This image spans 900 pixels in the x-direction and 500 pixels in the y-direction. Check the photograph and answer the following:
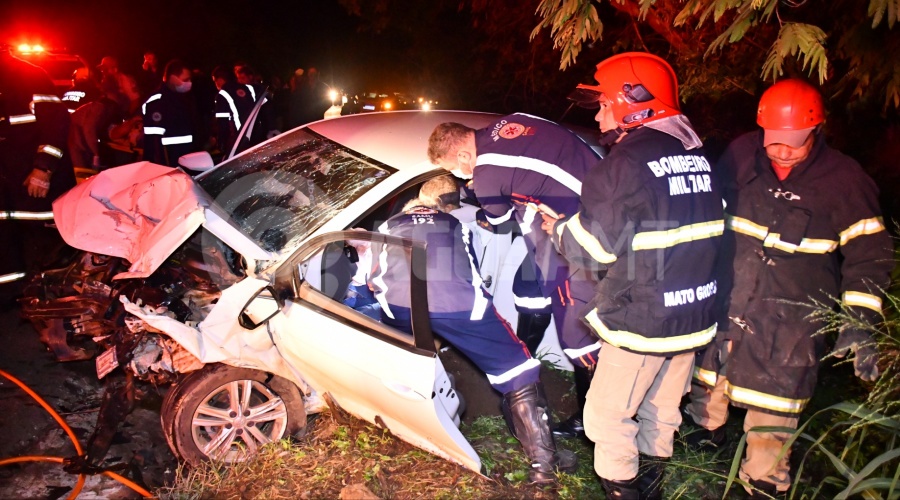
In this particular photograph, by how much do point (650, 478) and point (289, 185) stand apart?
2.39 metres

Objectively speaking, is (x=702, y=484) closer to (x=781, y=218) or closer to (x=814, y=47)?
(x=781, y=218)

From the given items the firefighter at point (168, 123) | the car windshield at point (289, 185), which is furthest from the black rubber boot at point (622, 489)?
the firefighter at point (168, 123)

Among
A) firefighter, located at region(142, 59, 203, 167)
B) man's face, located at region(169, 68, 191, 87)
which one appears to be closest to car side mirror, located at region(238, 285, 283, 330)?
firefighter, located at region(142, 59, 203, 167)

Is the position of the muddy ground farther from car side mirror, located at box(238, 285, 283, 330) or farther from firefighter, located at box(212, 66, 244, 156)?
firefighter, located at box(212, 66, 244, 156)

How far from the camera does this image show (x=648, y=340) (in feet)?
8.61

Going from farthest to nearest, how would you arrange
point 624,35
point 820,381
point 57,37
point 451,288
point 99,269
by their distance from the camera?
point 57,37 → point 624,35 → point 820,381 → point 99,269 → point 451,288

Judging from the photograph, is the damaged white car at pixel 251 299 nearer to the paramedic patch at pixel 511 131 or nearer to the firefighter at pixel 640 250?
the paramedic patch at pixel 511 131

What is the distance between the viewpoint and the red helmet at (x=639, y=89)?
2.72 metres

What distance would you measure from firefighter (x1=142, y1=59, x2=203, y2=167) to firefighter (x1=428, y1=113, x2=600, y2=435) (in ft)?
12.2

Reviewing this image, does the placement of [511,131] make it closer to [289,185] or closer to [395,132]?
[395,132]

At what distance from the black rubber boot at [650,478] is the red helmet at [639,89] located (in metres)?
1.56

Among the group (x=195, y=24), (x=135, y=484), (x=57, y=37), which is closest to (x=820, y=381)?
(x=135, y=484)

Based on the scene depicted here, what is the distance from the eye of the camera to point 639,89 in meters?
2.72

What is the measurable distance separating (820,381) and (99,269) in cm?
420
